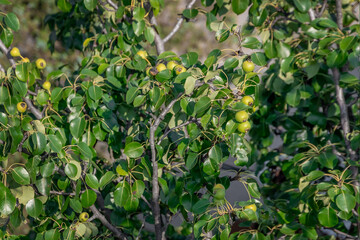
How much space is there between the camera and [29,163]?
4.35ft

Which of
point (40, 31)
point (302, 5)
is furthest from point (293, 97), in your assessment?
point (40, 31)

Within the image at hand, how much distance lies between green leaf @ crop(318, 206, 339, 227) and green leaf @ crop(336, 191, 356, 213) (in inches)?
4.7

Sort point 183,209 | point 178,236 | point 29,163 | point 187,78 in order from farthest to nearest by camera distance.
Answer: point 178,236, point 183,209, point 29,163, point 187,78

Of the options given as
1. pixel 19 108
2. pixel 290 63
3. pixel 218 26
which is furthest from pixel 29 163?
pixel 290 63

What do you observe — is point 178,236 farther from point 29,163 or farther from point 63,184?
point 29,163

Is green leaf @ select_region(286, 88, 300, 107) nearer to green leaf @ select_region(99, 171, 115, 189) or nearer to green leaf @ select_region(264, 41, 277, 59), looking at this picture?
green leaf @ select_region(264, 41, 277, 59)

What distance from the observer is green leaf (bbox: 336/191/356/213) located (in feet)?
4.36

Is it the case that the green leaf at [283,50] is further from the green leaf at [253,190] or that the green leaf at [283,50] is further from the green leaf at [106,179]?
the green leaf at [106,179]

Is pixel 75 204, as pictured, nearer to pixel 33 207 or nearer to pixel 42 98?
pixel 33 207

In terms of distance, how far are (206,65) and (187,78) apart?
0.57ft

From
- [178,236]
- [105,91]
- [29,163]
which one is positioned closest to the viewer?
[29,163]

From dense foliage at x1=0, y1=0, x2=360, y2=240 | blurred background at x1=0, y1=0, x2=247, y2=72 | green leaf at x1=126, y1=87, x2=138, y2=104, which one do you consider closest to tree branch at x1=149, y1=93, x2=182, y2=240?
dense foliage at x1=0, y1=0, x2=360, y2=240

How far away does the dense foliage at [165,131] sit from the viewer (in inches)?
50.3

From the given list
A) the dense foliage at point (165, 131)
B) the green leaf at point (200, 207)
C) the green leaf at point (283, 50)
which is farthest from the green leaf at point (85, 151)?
the green leaf at point (283, 50)
